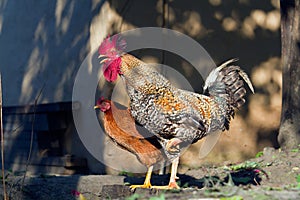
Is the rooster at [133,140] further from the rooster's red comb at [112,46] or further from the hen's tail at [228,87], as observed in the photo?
the hen's tail at [228,87]

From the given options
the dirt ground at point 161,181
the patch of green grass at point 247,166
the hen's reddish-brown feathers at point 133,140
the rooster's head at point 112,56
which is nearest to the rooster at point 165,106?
the rooster's head at point 112,56

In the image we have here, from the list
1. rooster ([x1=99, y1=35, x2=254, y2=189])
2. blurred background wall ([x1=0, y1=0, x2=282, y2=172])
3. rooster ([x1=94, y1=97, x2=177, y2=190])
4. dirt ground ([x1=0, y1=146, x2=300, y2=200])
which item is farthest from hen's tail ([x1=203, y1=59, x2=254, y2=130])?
blurred background wall ([x1=0, y1=0, x2=282, y2=172])

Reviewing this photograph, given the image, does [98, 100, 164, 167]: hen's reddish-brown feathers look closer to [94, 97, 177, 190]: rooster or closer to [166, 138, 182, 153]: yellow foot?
[94, 97, 177, 190]: rooster

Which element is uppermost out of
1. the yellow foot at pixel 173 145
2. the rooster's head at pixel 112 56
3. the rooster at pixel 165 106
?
the rooster's head at pixel 112 56

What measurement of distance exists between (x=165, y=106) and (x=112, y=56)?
0.82 meters

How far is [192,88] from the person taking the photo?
32.0 feet

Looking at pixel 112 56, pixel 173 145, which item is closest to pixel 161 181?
pixel 173 145

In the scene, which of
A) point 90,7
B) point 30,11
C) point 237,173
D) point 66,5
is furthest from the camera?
point 30,11

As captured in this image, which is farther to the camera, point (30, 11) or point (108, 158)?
point (30, 11)

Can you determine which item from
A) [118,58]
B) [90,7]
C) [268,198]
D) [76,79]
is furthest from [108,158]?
[268,198]

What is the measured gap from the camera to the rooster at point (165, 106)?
6570 mm

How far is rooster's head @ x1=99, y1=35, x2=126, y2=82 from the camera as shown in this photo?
6906 mm

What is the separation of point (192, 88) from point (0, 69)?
4504 mm

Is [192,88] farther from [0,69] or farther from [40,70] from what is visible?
[0,69]
